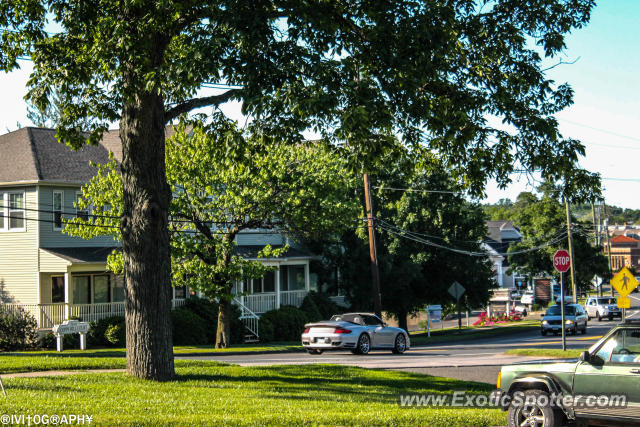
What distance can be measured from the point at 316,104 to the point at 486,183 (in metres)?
5.77

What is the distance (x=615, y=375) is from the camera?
→ 29.8ft

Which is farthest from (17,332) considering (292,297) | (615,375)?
(615,375)

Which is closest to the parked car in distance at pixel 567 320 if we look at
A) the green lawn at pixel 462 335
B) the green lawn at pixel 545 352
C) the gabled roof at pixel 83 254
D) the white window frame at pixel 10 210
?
the green lawn at pixel 462 335

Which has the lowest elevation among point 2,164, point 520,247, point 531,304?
point 531,304

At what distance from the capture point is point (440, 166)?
16516mm

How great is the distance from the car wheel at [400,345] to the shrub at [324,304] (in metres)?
14.1

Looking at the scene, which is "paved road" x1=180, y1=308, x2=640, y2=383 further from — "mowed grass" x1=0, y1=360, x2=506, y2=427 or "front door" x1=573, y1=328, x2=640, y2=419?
"front door" x1=573, y1=328, x2=640, y2=419

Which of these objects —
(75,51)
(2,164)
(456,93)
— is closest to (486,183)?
(456,93)

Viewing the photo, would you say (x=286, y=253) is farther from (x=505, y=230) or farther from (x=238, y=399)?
(x=505, y=230)

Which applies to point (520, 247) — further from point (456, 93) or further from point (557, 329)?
point (456, 93)

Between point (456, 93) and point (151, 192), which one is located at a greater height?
point (456, 93)

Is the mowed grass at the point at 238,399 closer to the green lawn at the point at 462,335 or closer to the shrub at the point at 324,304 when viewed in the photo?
the green lawn at the point at 462,335

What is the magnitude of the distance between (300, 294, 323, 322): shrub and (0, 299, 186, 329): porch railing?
11.2 metres

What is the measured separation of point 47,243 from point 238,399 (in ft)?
79.5
